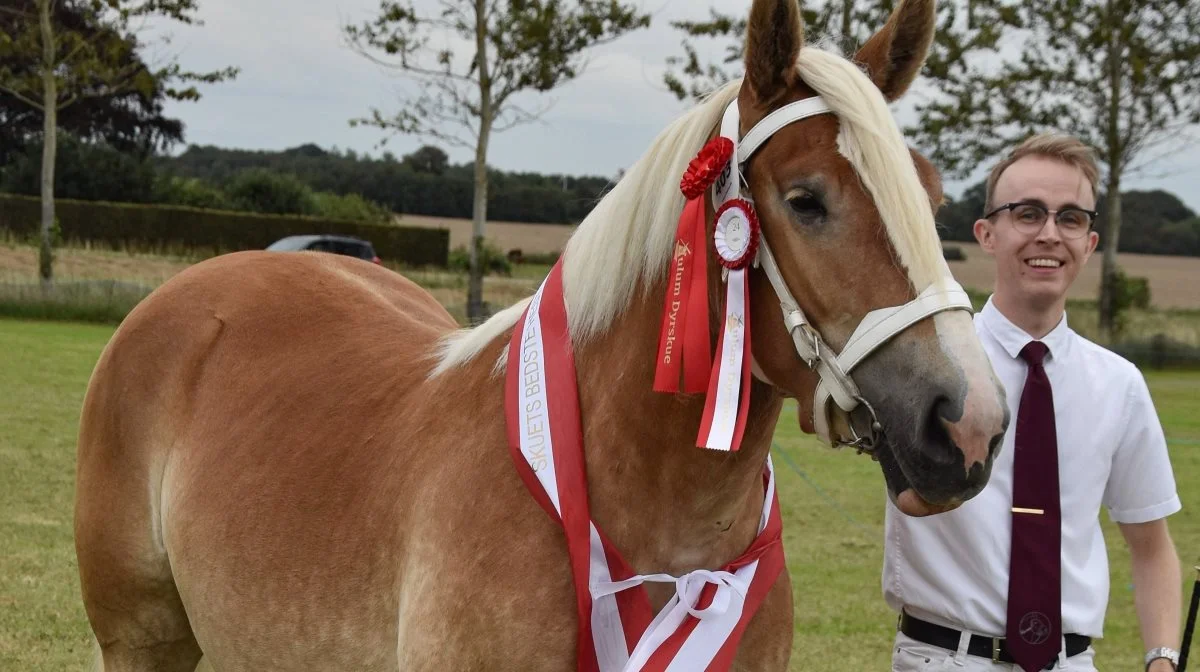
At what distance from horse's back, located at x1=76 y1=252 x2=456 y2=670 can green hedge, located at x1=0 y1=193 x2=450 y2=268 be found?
28.2 metres

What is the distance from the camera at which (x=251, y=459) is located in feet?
9.64

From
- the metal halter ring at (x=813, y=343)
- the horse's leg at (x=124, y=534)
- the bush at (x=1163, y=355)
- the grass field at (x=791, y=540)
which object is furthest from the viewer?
the bush at (x=1163, y=355)

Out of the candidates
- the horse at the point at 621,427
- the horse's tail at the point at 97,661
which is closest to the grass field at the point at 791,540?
the horse's tail at the point at 97,661

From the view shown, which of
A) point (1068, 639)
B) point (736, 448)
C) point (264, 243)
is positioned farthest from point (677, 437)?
point (264, 243)

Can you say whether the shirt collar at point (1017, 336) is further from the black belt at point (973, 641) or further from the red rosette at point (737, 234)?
the red rosette at point (737, 234)

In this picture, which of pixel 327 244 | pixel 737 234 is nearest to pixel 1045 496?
pixel 737 234

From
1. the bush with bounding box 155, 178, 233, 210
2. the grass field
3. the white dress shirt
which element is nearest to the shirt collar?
the white dress shirt

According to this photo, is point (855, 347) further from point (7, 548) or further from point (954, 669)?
point (7, 548)

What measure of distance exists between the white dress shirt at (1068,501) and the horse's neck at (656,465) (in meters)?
0.73

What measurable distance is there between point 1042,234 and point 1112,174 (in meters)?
20.3

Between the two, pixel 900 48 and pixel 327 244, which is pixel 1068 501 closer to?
pixel 900 48

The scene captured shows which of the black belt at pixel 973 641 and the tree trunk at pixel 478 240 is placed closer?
the black belt at pixel 973 641

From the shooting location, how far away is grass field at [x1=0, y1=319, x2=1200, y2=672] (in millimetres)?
5234

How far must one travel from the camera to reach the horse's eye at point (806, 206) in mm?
1900
